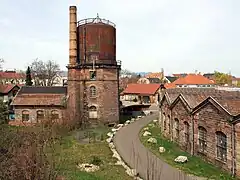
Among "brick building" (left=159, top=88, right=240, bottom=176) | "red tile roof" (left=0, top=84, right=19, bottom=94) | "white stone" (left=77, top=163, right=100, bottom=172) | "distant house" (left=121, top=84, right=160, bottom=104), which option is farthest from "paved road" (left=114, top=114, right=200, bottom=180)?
"distant house" (left=121, top=84, right=160, bottom=104)

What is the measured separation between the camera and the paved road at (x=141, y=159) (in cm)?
1667

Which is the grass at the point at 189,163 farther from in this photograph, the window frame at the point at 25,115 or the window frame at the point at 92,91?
the window frame at the point at 25,115

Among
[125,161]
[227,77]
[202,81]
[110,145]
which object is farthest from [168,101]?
[227,77]

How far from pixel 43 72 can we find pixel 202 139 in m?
55.9

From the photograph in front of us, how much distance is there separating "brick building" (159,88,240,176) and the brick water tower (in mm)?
12816

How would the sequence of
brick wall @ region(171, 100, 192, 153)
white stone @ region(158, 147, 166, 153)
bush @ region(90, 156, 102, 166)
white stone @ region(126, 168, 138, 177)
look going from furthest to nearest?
brick wall @ region(171, 100, 192, 153)
white stone @ region(158, 147, 166, 153)
bush @ region(90, 156, 102, 166)
white stone @ region(126, 168, 138, 177)

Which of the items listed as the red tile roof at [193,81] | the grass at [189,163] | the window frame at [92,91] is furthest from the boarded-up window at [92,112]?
the red tile roof at [193,81]

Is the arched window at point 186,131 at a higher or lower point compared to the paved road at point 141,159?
higher

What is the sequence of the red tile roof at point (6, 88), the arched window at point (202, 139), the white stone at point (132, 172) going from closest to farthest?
1. the white stone at point (132, 172)
2. the arched window at point (202, 139)
3. the red tile roof at point (6, 88)

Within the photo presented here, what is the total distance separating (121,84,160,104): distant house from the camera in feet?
210

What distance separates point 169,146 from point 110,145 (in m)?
5.10

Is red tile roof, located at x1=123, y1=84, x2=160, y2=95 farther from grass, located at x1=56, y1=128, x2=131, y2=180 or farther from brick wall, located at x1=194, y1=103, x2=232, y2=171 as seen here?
brick wall, located at x1=194, y1=103, x2=232, y2=171

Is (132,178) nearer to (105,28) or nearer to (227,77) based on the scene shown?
(105,28)

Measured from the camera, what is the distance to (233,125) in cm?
1659
